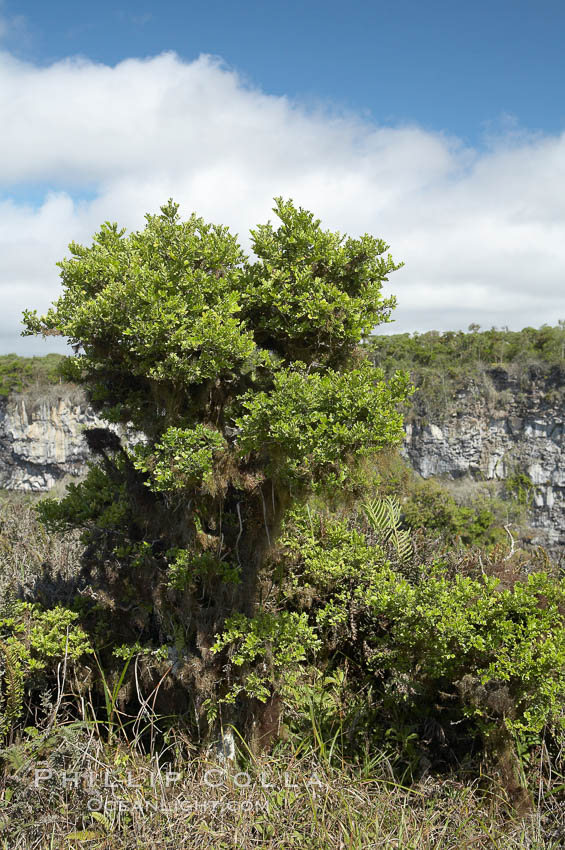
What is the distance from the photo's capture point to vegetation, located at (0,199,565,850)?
2980 millimetres

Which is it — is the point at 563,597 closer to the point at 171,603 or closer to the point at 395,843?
the point at 395,843

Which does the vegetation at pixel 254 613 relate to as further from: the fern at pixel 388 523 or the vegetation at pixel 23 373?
the vegetation at pixel 23 373

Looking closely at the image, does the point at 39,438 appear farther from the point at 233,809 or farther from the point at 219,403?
the point at 233,809

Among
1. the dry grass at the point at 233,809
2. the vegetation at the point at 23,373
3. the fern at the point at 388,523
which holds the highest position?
the vegetation at the point at 23,373

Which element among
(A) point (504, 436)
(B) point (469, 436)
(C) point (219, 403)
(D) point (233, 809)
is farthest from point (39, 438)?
(D) point (233, 809)

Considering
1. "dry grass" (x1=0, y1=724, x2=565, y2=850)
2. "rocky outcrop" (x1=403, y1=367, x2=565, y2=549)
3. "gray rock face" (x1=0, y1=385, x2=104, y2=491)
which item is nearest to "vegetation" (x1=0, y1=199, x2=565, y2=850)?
"dry grass" (x1=0, y1=724, x2=565, y2=850)

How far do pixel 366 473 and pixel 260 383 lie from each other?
3.12ft

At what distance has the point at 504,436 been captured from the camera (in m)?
38.2

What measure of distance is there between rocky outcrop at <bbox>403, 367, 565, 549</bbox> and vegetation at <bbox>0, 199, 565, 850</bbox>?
32.8 meters

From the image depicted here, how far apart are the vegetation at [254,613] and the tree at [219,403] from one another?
18 mm

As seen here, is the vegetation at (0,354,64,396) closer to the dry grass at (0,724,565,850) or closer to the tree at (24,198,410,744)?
the tree at (24,198,410,744)

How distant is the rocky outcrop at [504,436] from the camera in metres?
35.8

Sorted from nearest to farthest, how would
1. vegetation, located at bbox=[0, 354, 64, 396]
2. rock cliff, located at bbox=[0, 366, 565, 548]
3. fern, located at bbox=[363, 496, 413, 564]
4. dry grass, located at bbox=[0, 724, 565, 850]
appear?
dry grass, located at bbox=[0, 724, 565, 850]
fern, located at bbox=[363, 496, 413, 564]
vegetation, located at bbox=[0, 354, 64, 396]
rock cliff, located at bbox=[0, 366, 565, 548]

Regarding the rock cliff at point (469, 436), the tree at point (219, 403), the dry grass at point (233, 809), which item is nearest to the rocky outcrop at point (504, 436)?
the rock cliff at point (469, 436)
